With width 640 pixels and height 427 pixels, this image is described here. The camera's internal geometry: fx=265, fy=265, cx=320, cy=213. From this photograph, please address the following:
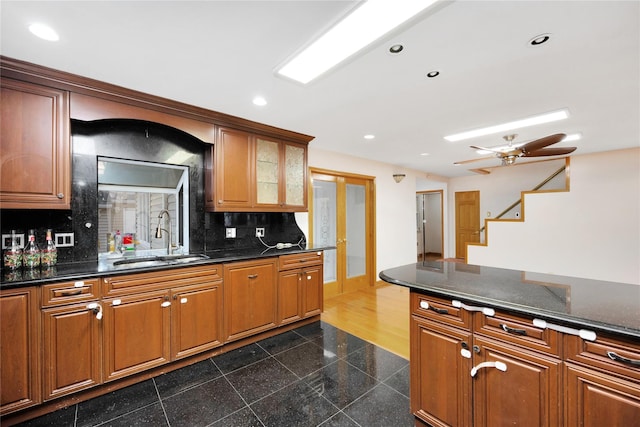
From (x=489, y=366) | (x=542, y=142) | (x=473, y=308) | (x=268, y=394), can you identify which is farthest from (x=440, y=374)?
(x=542, y=142)

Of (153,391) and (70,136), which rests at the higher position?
(70,136)

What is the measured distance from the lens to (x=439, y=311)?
5.06 ft

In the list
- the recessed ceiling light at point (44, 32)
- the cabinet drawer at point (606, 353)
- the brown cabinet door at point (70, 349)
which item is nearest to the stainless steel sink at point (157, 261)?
the brown cabinet door at point (70, 349)

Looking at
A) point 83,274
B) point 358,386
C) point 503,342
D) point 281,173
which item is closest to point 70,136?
point 83,274

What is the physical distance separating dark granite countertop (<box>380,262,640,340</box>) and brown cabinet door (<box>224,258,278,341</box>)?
151 cm

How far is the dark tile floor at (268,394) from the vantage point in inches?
69.6

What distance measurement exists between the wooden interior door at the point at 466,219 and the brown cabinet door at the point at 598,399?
6.65m

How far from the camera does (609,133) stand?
3.45 m

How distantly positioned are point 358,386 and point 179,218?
2.45 metres

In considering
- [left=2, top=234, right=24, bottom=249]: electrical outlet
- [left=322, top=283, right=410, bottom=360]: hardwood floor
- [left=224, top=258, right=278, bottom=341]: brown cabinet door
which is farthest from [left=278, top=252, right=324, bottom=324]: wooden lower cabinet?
[left=2, top=234, right=24, bottom=249]: electrical outlet

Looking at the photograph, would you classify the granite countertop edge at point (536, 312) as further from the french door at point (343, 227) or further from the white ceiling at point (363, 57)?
the french door at point (343, 227)

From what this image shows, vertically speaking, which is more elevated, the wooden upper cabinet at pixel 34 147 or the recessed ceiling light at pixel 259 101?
the recessed ceiling light at pixel 259 101

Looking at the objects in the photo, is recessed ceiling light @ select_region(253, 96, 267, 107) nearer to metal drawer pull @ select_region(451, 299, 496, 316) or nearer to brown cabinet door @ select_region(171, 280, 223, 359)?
brown cabinet door @ select_region(171, 280, 223, 359)

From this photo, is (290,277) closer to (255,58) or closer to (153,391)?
(153,391)
